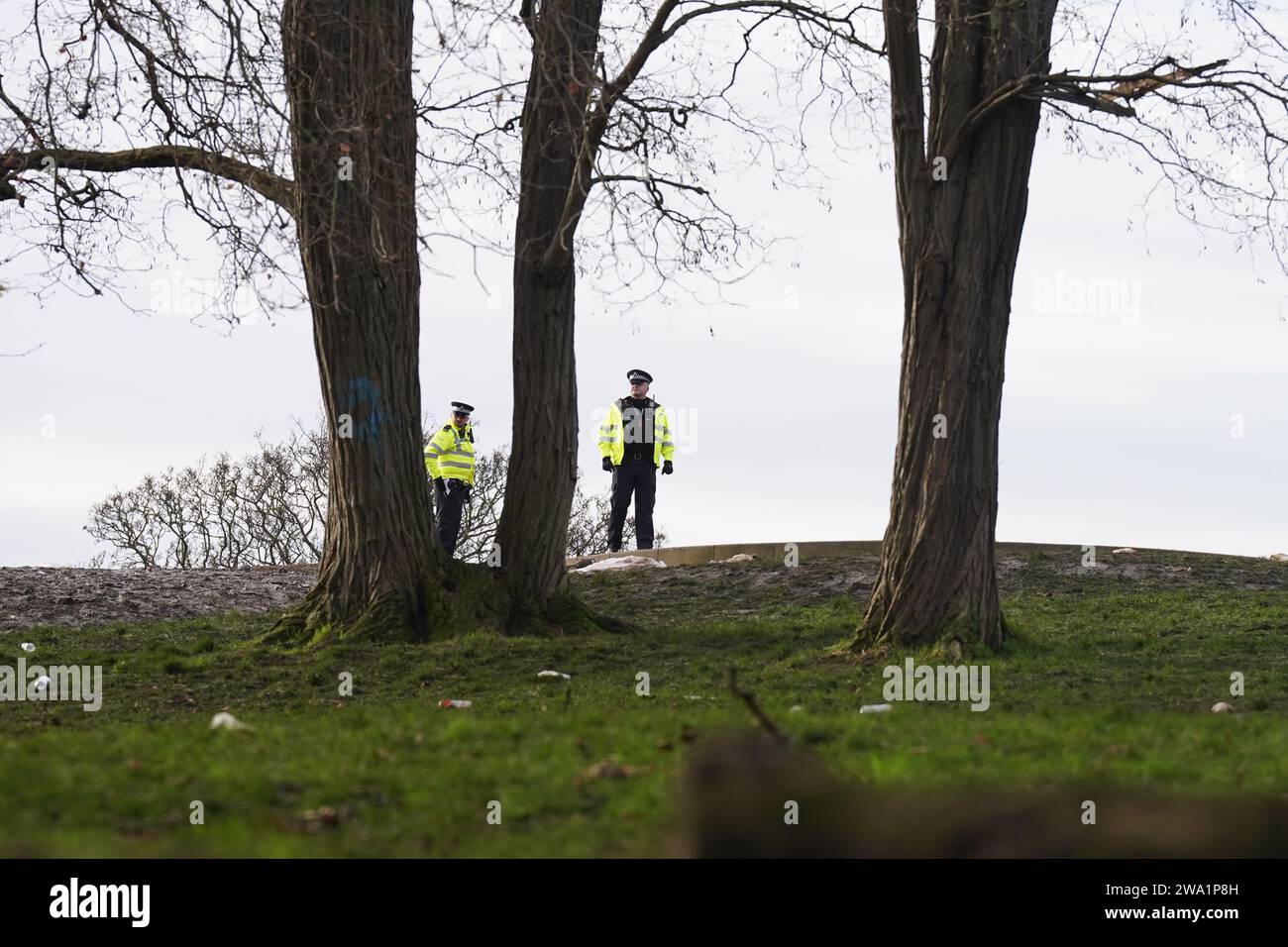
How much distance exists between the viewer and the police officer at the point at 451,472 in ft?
67.7

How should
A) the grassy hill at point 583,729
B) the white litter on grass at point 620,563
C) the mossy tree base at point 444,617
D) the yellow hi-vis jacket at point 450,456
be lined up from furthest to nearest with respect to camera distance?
the yellow hi-vis jacket at point 450,456 < the white litter on grass at point 620,563 < the mossy tree base at point 444,617 < the grassy hill at point 583,729

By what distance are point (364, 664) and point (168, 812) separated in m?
6.75

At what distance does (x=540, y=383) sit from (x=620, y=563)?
19.0ft

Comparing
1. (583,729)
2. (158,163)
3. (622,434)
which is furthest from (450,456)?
(583,729)

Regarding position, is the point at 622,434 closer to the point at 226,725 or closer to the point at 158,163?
the point at 158,163

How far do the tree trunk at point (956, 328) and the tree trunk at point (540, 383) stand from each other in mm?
3375

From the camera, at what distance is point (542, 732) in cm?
755

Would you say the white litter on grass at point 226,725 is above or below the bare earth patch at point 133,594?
below

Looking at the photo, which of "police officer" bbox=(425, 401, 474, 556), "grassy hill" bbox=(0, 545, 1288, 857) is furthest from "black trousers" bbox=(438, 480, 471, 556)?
"grassy hill" bbox=(0, 545, 1288, 857)

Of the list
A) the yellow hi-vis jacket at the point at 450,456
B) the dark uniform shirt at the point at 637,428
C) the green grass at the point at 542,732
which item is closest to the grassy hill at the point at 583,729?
the green grass at the point at 542,732

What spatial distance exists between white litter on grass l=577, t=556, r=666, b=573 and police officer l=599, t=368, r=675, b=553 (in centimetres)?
92

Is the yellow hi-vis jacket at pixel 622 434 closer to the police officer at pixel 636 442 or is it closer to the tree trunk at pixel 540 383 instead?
the police officer at pixel 636 442

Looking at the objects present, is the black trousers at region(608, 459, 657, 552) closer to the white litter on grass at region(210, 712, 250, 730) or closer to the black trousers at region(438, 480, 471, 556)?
the black trousers at region(438, 480, 471, 556)

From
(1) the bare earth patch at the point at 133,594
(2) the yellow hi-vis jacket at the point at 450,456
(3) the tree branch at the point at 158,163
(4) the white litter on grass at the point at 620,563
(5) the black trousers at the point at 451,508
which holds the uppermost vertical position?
(3) the tree branch at the point at 158,163
